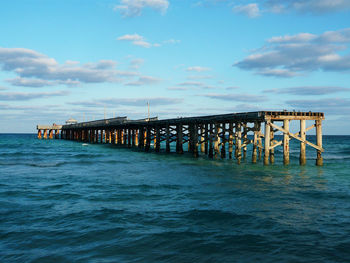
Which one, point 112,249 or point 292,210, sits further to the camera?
point 292,210

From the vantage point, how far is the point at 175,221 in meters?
9.34

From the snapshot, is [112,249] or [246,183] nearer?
[112,249]

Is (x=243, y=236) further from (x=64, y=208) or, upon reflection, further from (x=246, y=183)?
(x=246, y=183)

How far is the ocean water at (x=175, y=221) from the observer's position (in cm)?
713

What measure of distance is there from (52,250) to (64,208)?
12.5ft

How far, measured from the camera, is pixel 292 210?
419 inches

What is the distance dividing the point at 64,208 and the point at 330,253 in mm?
8262

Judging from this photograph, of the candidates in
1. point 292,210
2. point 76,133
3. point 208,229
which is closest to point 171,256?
point 208,229

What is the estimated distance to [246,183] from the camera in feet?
52.3

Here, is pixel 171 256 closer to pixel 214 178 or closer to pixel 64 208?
pixel 64 208

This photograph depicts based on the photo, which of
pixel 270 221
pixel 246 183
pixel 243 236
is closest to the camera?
pixel 243 236

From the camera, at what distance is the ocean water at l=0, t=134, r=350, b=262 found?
713cm

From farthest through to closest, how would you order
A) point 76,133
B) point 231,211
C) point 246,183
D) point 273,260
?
point 76,133
point 246,183
point 231,211
point 273,260

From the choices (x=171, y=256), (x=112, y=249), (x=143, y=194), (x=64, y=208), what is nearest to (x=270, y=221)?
(x=171, y=256)
